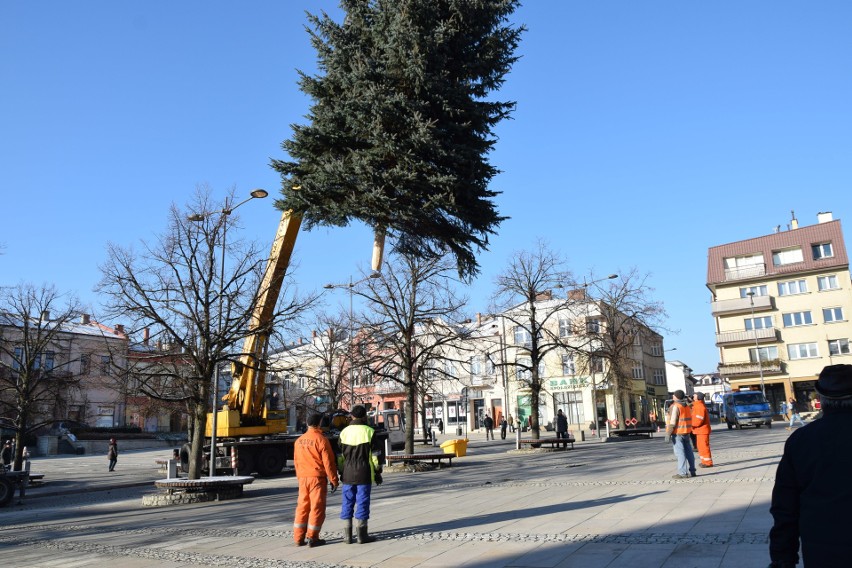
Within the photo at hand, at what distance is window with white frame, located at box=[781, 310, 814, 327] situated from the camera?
57781 millimetres

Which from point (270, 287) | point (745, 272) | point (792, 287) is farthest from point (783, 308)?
point (270, 287)

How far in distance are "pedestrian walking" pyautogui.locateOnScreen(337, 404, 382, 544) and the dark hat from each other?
5.88 meters

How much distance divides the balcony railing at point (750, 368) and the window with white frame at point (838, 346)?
415 cm

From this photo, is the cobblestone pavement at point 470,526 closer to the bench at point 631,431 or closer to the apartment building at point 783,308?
the bench at point 631,431

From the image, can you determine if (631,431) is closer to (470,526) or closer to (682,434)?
(682,434)

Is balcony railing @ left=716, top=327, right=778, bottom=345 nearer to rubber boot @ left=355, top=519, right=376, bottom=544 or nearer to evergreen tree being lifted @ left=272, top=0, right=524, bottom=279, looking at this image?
evergreen tree being lifted @ left=272, top=0, right=524, bottom=279

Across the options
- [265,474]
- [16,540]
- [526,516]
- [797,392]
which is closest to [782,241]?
[797,392]

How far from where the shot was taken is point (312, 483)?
27.6ft

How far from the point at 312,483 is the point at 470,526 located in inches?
92.5

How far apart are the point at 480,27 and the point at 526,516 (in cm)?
941

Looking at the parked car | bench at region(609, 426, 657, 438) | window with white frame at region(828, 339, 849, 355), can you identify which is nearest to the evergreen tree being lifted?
bench at region(609, 426, 657, 438)

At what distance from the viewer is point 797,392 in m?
58.1

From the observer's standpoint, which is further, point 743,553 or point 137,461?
point 137,461

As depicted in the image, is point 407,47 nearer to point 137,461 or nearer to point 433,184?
point 433,184
